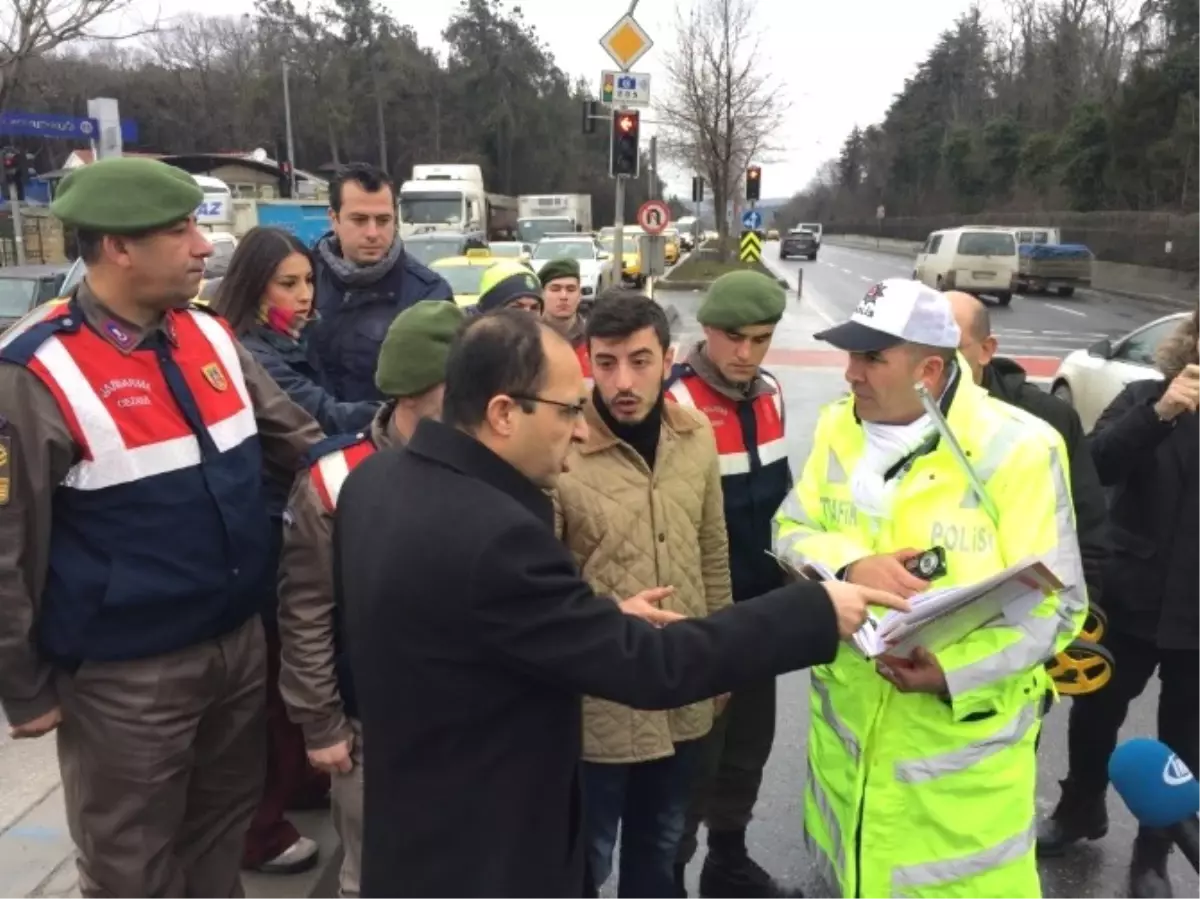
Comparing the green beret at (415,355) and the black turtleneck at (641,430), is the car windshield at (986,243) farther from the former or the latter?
the green beret at (415,355)

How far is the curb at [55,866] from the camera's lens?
9.90 ft

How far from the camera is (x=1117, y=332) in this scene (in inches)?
806

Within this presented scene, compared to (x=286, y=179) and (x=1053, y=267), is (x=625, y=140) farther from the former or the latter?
(x=286, y=179)

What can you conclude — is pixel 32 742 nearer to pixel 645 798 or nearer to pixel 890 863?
pixel 645 798

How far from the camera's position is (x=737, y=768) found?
11.0ft

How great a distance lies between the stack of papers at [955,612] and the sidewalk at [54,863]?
6.75 ft

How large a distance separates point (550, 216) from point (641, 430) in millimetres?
37537

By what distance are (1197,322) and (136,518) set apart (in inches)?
119

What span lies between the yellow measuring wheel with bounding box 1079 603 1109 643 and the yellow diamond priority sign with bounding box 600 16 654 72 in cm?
1163

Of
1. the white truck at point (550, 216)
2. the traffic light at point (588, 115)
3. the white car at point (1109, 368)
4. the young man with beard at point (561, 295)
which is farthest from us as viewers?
the white truck at point (550, 216)

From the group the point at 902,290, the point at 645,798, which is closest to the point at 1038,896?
the point at 645,798

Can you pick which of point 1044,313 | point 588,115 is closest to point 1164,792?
point 588,115

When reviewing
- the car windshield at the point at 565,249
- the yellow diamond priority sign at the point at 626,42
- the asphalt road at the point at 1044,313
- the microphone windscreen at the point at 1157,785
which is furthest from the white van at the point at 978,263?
the microphone windscreen at the point at 1157,785

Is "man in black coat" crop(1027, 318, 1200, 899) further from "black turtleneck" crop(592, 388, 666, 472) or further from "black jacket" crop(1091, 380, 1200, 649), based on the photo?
"black turtleneck" crop(592, 388, 666, 472)
